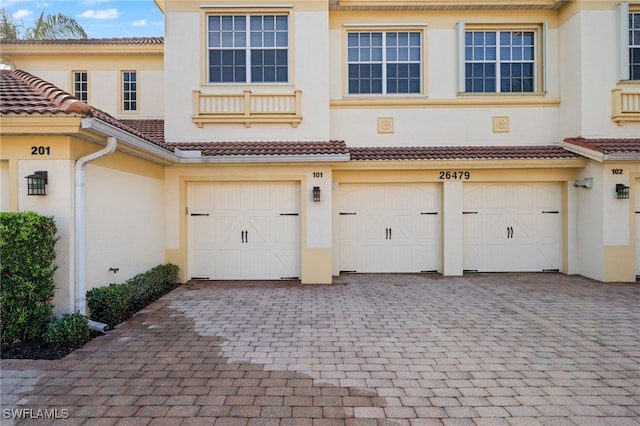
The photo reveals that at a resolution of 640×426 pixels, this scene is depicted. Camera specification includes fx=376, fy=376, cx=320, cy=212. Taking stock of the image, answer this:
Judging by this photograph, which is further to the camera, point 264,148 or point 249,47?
point 249,47

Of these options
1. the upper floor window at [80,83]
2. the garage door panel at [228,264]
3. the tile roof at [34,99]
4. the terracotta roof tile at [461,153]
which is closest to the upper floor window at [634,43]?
the terracotta roof tile at [461,153]

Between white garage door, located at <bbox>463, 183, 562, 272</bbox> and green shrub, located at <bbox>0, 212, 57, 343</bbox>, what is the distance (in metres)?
8.99

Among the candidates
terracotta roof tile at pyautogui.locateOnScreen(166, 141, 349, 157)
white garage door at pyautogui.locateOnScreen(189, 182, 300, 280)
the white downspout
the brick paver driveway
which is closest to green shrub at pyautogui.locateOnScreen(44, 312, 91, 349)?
the brick paver driveway

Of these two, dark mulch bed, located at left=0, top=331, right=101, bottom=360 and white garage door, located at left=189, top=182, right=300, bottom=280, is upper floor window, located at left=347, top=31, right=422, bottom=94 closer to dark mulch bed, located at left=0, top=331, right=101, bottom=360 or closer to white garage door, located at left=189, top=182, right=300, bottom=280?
white garage door, located at left=189, top=182, right=300, bottom=280

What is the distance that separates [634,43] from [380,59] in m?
6.43

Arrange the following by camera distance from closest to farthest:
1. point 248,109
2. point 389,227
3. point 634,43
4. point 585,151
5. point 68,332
Answer: point 68,332 → point 585,151 → point 248,109 → point 634,43 → point 389,227

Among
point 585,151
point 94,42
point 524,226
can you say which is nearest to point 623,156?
point 585,151

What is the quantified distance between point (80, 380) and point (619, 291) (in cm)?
981

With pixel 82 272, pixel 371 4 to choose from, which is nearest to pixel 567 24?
pixel 371 4

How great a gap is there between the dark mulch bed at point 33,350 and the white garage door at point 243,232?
4.43 m

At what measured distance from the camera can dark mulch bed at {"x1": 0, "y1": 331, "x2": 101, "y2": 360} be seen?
4.61m

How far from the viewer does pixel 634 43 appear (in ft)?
31.5

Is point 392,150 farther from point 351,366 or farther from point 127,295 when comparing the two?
point 127,295

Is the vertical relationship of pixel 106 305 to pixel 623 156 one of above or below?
below
